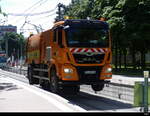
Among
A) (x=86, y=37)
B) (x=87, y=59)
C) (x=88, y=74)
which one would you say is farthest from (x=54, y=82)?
(x=86, y=37)

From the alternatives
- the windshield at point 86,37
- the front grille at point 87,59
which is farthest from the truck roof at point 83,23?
the front grille at point 87,59

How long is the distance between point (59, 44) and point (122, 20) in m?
24.1

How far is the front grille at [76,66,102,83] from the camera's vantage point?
15898 mm

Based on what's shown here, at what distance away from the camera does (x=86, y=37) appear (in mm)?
16172

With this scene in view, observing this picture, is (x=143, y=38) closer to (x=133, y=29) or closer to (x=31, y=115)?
(x=133, y=29)

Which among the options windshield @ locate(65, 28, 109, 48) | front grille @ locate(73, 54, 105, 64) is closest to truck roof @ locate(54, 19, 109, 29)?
windshield @ locate(65, 28, 109, 48)

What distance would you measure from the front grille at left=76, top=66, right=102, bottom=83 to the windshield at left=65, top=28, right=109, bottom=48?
0.94 metres

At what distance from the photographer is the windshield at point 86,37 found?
16.0 m

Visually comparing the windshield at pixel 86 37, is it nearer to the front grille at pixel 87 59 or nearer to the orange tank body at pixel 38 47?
the front grille at pixel 87 59

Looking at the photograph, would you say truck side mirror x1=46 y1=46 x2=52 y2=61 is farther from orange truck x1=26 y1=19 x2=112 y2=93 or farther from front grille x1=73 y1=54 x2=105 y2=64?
front grille x1=73 y1=54 x2=105 y2=64

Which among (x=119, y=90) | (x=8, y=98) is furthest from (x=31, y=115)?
(x=119, y=90)

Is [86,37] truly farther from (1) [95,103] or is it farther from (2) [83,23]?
(1) [95,103]

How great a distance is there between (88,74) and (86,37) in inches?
60.3

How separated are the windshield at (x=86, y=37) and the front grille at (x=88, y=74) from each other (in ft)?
3.08
